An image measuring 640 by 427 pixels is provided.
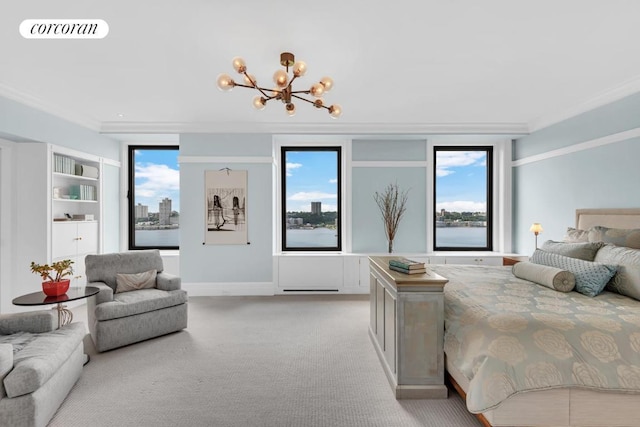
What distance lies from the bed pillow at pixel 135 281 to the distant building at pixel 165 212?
219 cm

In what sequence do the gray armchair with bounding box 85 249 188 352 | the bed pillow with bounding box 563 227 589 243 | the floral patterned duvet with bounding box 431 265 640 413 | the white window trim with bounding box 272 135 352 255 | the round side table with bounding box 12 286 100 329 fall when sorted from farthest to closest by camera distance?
the white window trim with bounding box 272 135 352 255, the bed pillow with bounding box 563 227 589 243, the gray armchair with bounding box 85 249 188 352, the round side table with bounding box 12 286 100 329, the floral patterned duvet with bounding box 431 265 640 413

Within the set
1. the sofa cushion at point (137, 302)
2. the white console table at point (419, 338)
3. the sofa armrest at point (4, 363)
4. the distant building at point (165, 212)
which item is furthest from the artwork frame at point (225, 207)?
the white console table at point (419, 338)

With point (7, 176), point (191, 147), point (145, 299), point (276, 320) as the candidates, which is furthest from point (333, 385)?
point (7, 176)

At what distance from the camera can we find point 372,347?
317 centimetres

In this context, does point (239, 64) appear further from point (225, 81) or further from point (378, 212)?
point (378, 212)

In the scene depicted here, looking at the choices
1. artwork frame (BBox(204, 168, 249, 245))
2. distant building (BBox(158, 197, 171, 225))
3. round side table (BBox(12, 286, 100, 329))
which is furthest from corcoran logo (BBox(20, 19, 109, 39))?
distant building (BBox(158, 197, 171, 225))

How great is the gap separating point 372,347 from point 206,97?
3.39m

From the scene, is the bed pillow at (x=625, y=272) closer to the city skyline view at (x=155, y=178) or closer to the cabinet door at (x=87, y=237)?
the city skyline view at (x=155, y=178)

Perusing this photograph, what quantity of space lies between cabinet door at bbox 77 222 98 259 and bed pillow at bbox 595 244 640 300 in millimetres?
6096

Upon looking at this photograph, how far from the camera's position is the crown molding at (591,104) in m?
3.34

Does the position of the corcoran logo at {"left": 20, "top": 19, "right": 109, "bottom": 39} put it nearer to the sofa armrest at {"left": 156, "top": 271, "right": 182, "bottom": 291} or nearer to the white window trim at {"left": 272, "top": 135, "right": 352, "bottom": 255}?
the sofa armrest at {"left": 156, "top": 271, "right": 182, "bottom": 291}

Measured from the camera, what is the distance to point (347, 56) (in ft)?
9.36

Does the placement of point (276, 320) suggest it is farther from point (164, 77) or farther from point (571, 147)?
point (571, 147)

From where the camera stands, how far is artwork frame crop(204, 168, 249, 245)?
202 inches
